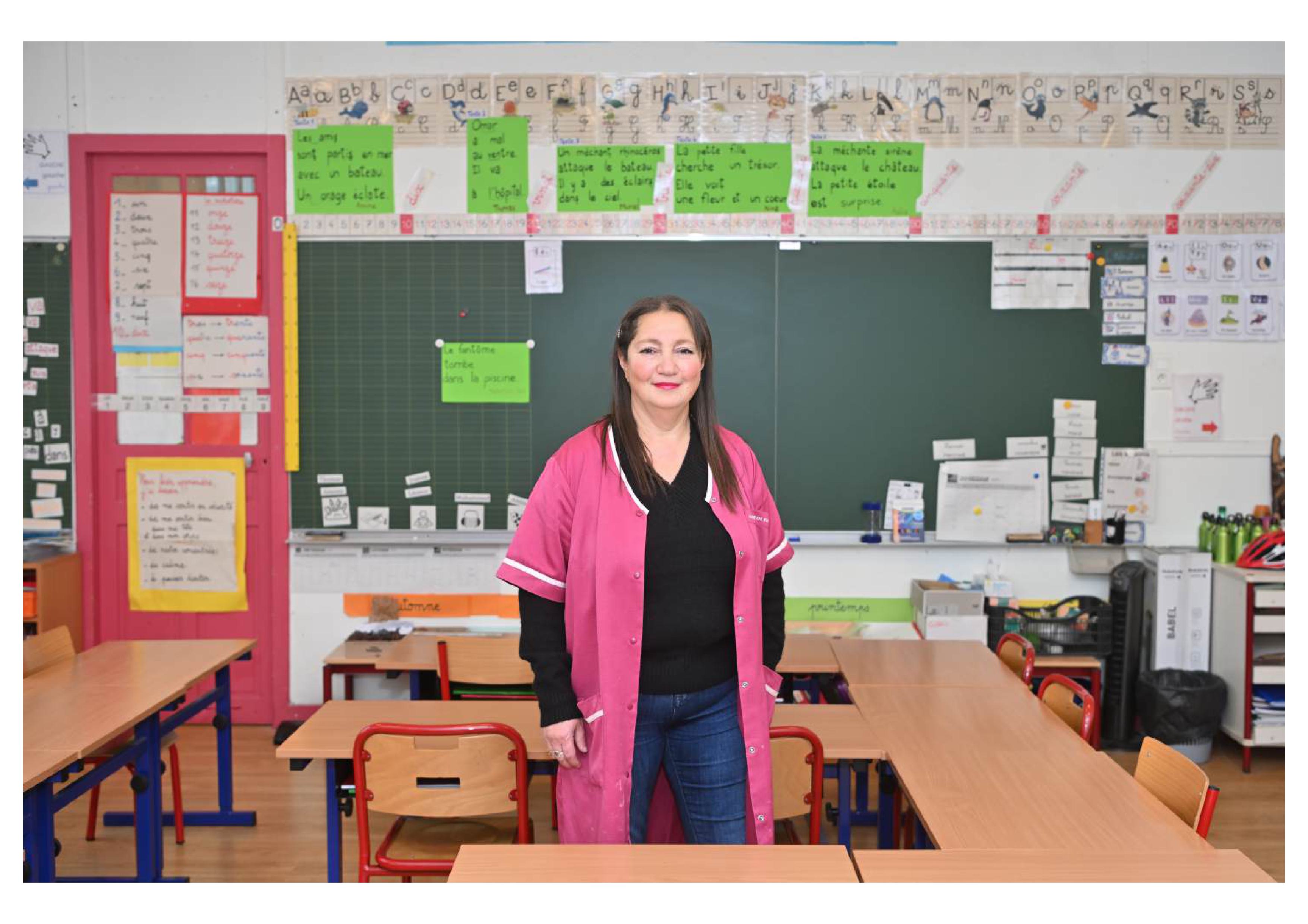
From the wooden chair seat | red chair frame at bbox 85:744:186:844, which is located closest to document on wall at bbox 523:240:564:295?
red chair frame at bbox 85:744:186:844

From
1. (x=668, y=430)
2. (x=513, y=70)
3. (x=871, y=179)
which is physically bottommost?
(x=668, y=430)

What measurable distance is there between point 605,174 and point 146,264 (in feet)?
6.84

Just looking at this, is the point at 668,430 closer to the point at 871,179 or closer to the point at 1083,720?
the point at 1083,720

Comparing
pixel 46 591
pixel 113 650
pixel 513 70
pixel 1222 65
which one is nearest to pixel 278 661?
pixel 46 591

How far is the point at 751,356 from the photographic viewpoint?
4.51 meters

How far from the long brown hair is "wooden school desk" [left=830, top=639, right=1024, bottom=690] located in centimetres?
133

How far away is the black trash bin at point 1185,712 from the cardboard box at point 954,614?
0.69 meters

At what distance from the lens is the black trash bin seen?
410 centimetres

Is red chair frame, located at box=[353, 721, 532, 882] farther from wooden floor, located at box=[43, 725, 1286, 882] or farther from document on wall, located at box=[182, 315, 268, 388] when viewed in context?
document on wall, located at box=[182, 315, 268, 388]

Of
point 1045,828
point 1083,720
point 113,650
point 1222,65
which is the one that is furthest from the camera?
point 1222,65

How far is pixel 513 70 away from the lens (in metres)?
4.45

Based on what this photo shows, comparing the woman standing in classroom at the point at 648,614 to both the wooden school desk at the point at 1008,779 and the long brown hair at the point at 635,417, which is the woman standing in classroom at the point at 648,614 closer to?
the long brown hair at the point at 635,417

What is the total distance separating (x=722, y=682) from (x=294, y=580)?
3135mm

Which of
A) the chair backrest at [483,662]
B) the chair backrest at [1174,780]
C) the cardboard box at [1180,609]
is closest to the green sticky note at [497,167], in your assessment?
the chair backrest at [483,662]
